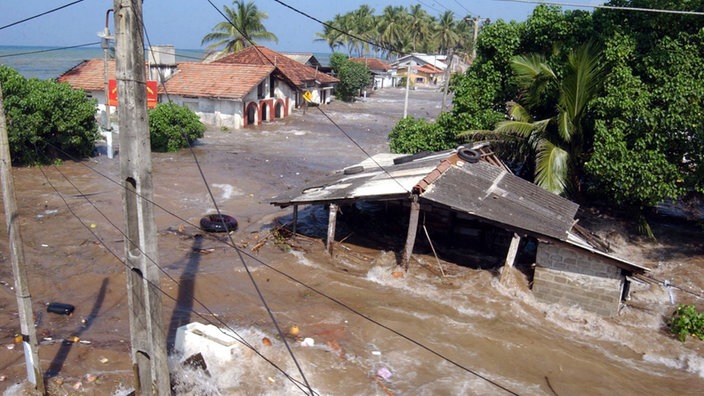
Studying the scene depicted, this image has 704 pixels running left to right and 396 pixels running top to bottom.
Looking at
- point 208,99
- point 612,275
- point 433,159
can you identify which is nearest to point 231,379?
point 612,275

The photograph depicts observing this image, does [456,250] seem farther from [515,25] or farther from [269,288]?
[515,25]

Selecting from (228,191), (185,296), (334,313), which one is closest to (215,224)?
(185,296)

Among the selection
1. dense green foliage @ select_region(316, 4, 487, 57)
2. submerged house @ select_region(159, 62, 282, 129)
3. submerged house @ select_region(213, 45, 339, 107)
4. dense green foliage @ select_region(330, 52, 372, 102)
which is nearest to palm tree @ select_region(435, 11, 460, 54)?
dense green foliage @ select_region(316, 4, 487, 57)

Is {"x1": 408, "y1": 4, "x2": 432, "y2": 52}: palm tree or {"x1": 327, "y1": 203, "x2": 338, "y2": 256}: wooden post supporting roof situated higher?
{"x1": 408, "y1": 4, "x2": 432, "y2": 52}: palm tree

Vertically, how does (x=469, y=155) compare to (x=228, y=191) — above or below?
above

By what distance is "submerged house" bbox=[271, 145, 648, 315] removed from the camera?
11.6 meters

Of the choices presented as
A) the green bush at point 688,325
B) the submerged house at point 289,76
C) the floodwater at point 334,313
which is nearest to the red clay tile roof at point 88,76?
the submerged house at point 289,76

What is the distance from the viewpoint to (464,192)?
41.8ft

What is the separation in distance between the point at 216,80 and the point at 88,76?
944 cm

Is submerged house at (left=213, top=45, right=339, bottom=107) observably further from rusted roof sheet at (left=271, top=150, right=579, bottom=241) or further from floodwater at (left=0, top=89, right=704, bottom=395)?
rusted roof sheet at (left=271, top=150, right=579, bottom=241)

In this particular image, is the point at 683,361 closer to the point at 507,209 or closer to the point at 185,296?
the point at 507,209

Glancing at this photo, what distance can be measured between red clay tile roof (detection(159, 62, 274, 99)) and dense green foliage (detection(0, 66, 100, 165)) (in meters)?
11.2

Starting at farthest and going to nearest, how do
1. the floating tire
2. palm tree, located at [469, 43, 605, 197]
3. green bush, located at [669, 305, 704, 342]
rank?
1. the floating tire
2. palm tree, located at [469, 43, 605, 197]
3. green bush, located at [669, 305, 704, 342]

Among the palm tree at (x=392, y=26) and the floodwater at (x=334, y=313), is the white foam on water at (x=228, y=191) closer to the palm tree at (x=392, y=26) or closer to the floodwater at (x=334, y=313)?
the floodwater at (x=334, y=313)
